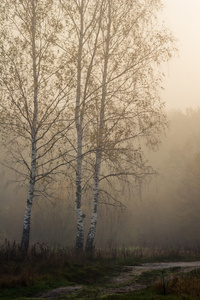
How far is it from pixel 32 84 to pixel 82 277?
8412 mm

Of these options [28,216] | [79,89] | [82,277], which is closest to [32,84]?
[79,89]

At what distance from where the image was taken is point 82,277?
432 inches

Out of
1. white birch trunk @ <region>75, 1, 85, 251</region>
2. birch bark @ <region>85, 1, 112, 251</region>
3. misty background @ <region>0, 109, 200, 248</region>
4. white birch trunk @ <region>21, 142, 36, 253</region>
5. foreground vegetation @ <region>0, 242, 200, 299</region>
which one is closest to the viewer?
foreground vegetation @ <region>0, 242, 200, 299</region>

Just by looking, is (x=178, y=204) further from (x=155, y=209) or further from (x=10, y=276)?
(x=10, y=276)

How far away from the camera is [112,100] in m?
16.8

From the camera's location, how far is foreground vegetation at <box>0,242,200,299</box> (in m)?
7.99

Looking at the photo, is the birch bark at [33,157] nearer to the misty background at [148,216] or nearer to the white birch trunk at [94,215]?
the white birch trunk at [94,215]

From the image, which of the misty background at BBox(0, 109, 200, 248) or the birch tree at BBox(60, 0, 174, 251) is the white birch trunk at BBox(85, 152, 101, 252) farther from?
the misty background at BBox(0, 109, 200, 248)

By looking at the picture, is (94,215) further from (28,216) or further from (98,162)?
(28,216)

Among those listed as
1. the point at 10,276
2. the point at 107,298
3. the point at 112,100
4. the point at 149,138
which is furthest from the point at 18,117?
the point at 107,298

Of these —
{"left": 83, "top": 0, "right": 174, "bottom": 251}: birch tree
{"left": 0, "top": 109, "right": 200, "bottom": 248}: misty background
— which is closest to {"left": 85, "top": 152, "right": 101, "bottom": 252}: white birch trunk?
{"left": 83, "top": 0, "right": 174, "bottom": 251}: birch tree

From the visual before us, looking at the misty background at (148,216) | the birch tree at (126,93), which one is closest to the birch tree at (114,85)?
the birch tree at (126,93)

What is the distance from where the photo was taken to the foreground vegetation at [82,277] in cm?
799

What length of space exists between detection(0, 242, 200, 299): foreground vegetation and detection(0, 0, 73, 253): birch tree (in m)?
2.32
